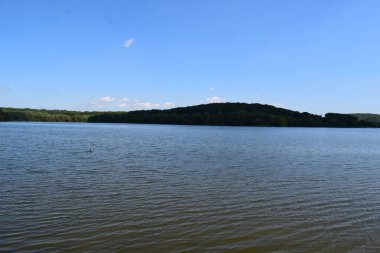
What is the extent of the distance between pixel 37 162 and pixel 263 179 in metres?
16.5

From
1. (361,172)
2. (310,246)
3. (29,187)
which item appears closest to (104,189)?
(29,187)

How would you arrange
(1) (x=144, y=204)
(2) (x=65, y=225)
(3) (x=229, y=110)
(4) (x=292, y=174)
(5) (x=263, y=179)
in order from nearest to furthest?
(2) (x=65, y=225) < (1) (x=144, y=204) < (5) (x=263, y=179) < (4) (x=292, y=174) < (3) (x=229, y=110)

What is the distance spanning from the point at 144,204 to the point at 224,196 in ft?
12.6

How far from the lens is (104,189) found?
16.6 m

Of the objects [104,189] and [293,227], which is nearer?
[293,227]

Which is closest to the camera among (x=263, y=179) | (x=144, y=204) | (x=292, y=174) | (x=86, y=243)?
(x=86, y=243)

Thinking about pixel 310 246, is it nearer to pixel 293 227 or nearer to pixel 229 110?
pixel 293 227

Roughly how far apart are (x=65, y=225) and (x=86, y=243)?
71.8 inches

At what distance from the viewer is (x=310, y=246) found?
9672 millimetres

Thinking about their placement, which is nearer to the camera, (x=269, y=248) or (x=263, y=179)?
(x=269, y=248)

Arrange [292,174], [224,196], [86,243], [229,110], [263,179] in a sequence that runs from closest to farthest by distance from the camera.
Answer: [86,243], [224,196], [263,179], [292,174], [229,110]

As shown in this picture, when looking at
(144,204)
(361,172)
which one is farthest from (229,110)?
(144,204)

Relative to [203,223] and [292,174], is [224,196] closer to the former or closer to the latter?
[203,223]

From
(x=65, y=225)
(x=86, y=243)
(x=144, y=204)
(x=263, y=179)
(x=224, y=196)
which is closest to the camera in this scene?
(x=86, y=243)
